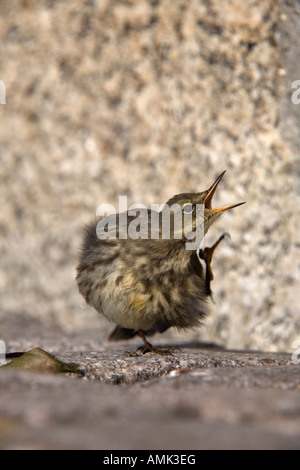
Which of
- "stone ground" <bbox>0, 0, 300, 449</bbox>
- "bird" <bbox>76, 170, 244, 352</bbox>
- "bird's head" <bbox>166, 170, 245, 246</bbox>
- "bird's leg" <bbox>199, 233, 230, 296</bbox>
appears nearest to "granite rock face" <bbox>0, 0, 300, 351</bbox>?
"stone ground" <bbox>0, 0, 300, 449</bbox>

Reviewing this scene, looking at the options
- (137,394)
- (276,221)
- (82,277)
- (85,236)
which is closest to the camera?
(137,394)

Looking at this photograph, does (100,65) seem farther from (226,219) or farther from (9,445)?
(9,445)

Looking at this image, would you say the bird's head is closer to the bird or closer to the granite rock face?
the bird

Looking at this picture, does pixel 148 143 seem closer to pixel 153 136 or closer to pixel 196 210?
pixel 153 136

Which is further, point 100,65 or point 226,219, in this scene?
point 100,65

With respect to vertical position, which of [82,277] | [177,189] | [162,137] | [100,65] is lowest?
[82,277]

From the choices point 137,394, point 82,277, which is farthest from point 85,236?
point 137,394
